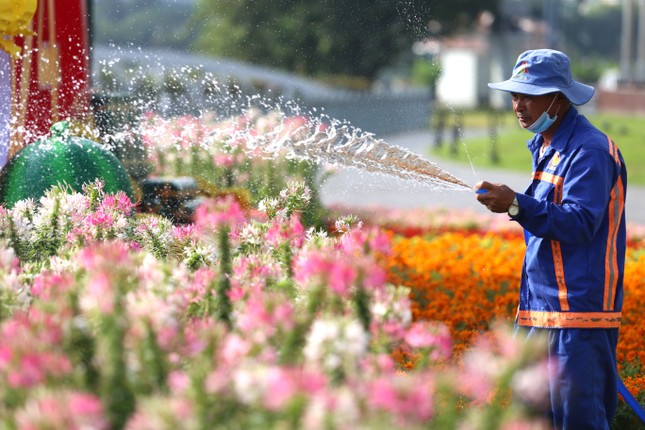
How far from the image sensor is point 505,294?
5.68 meters

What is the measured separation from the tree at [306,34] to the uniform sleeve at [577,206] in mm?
3972

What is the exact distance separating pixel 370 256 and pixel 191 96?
155 inches

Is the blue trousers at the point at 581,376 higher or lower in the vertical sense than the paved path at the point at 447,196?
higher

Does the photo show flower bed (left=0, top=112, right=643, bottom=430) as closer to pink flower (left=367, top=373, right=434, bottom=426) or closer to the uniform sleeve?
pink flower (left=367, top=373, right=434, bottom=426)

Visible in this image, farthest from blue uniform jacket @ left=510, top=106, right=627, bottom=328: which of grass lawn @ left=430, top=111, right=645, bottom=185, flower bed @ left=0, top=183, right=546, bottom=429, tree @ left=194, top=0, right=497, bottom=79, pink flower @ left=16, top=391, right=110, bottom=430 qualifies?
grass lawn @ left=430, top=111, right=645, bottom=185

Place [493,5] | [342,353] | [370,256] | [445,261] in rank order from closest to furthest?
[342,353] → [370,256] → [445,261] → [493,5]

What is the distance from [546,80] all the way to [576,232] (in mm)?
482

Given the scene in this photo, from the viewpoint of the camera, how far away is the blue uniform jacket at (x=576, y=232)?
2885 mm

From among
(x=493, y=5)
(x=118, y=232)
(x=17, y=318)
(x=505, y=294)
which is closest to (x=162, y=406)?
(x=17, y=318)

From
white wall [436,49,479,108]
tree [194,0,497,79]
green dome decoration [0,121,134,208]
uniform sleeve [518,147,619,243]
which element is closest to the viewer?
uniform sleeve [518,147,619,243]

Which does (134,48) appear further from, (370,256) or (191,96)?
(370,256)

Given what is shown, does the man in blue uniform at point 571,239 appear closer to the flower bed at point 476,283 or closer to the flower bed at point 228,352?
the flower bed at point 228,352

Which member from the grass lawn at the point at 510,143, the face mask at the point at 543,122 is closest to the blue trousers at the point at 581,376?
the face mask at the point at 543,122

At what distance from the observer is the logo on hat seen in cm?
A: 307
